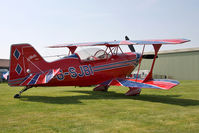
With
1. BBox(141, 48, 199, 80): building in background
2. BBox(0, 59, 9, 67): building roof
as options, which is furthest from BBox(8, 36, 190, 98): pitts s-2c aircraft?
BBox(0, 59, 9, 67): building roof

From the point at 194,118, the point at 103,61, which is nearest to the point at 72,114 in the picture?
the point at 194,118

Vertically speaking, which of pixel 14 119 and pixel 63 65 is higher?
pixel 63 65

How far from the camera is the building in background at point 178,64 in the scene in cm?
3247

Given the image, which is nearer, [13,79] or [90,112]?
[90,112]

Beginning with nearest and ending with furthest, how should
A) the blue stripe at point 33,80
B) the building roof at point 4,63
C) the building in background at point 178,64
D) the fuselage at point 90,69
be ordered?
1. the blue stripe at point 33,80
2. the fuselage at point 90,69
3. the building in background at point 178,64
4. the building roof at point 4,63

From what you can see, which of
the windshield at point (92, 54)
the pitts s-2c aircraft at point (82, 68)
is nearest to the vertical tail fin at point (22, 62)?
the pitts s-2c aircraft at point (82, 68)

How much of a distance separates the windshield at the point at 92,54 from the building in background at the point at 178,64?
25612 mm

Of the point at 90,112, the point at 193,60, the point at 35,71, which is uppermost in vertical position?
the point at 35,71

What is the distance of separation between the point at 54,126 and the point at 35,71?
4460 mm

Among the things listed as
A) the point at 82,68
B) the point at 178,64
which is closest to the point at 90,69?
the point at 82,68

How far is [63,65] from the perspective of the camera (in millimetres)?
8766

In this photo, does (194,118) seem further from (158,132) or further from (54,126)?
(54,126)

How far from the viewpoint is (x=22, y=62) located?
26.6 ft

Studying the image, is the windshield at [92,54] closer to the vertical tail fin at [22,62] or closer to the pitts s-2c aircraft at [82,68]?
the pitts s-2c aircraft at [82,68]
